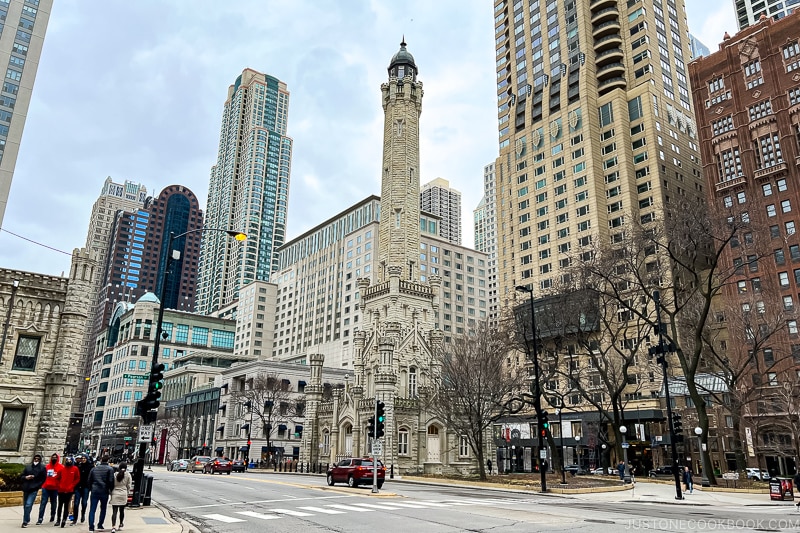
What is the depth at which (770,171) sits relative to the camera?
73375 millimetres

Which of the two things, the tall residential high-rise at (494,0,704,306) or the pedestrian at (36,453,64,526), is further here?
the tall residential high-rise at (494,0,704,306)

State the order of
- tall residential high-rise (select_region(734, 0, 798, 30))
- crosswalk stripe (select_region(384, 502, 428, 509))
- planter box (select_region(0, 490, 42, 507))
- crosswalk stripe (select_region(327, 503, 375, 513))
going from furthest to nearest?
tall residential high-rise (select_region(734, 0, 798, 30)), crosswalk stripe (select_region(384, 502, 428, 509)), planter box (select_region(0, 490, 42, 507)), crosswalk stripe (select_region(327, 503, 375, 513))

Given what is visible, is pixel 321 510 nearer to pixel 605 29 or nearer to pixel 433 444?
pixel 433 444

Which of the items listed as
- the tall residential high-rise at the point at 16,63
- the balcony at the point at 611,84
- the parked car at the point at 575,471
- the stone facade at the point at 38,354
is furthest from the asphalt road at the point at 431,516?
the balcony at the point at 611,84

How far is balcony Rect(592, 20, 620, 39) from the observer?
99.1 meters

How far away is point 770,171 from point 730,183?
4.83 metres

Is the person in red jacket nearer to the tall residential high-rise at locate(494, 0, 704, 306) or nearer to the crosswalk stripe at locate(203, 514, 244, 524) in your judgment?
the crosswalk stripe at locate(203, 514, 244, 524)

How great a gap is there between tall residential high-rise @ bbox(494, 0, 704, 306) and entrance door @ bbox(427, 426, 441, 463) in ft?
117

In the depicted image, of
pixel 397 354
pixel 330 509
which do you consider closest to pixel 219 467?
pixel 397 354

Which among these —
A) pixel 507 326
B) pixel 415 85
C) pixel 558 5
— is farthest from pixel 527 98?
pixel 507 326

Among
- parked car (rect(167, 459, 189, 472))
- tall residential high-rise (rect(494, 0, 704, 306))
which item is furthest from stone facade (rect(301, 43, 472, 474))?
tall residential high-rise (rect(494, 0, 704, 306))

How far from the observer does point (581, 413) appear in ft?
244

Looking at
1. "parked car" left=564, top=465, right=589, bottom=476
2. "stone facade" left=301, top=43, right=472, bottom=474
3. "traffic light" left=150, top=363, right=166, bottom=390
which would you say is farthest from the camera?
"parked car" left=564, top=465, right=589, bottom=476

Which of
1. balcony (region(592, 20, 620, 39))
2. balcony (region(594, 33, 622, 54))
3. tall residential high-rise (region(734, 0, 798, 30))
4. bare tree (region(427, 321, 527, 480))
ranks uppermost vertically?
tall residential high-rise (region(734, 0, 798, 30))
